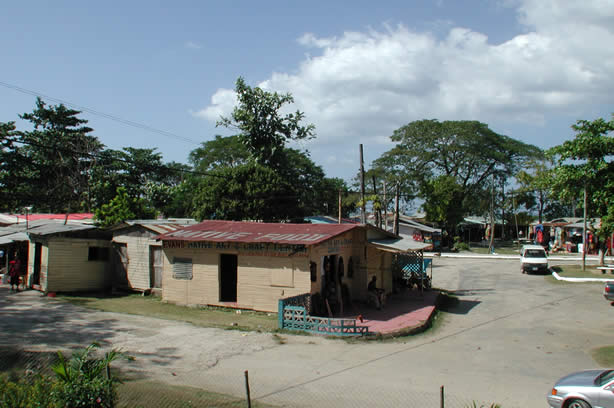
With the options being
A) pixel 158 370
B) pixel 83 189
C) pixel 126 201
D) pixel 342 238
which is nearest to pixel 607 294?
pixel 342 238

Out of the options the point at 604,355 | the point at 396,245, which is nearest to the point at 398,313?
the point at 396,245

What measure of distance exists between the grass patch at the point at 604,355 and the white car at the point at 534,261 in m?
18.6

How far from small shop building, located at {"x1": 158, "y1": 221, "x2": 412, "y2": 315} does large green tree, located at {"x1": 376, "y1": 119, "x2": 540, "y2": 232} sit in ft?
135

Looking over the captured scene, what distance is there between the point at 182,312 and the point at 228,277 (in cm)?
228

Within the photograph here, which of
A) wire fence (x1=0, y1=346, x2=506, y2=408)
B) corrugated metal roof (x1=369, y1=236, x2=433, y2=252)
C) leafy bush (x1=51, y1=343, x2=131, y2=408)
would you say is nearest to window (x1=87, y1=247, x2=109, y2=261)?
wire fence (x1=0, y1=346, x2=506, y2=408)

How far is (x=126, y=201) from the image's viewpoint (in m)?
32.2

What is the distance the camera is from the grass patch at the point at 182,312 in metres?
16.0

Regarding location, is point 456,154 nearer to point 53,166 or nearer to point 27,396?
point 53,166

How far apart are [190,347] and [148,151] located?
53.3 meters

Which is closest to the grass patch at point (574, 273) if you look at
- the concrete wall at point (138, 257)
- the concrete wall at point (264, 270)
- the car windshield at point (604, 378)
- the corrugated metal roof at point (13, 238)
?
the concrete wall at point (264, 270)

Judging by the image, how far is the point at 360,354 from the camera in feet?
41.7

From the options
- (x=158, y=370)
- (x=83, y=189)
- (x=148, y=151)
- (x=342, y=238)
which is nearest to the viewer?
(x=158, y=370)

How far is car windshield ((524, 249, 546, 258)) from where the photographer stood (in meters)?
32.5

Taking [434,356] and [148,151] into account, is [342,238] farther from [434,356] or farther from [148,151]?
[148,151]
